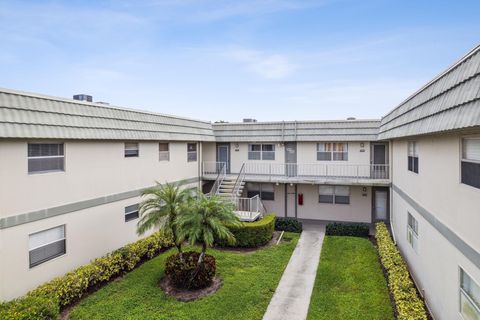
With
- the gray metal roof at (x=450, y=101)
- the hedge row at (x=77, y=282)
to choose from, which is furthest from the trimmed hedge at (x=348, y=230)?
the hedge row at (x=77, y=282)

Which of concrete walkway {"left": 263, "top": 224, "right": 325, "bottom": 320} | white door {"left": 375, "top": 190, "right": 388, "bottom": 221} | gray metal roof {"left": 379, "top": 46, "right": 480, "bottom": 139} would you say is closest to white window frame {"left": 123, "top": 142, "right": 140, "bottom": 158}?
concrete walkway {"left": 263, "top": 224, "right": 325, "bottom": 320}

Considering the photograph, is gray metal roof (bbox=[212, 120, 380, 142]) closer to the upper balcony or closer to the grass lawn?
the upper balcony

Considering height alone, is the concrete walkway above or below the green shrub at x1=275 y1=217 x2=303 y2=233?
below

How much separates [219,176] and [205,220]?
8699 millimetres

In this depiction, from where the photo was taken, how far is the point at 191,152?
17.5 metres

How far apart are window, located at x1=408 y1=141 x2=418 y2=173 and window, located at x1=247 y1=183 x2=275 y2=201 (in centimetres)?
938

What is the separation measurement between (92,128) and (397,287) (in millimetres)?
10772

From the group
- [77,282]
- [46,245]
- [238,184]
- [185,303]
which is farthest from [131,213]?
[238,184]

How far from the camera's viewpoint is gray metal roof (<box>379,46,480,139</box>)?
15.3ft

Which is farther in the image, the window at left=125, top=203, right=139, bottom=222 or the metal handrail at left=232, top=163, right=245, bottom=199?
the metal handrail at left=232, top=163, right=245, bottom=199

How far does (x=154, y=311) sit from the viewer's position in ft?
27.7

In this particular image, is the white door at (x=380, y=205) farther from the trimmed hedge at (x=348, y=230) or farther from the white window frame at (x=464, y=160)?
the white window frame at (x=464, y=160)

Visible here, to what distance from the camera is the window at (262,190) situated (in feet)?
62.6

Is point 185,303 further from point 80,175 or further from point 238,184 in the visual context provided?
point 238,184
